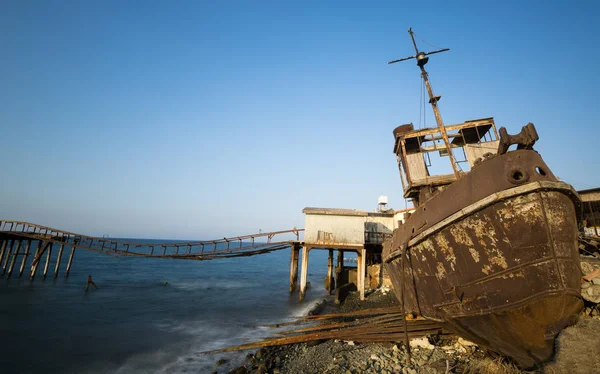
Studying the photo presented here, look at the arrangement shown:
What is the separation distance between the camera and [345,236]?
59.9 feet

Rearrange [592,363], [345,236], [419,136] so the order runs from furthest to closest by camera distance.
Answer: [345,236]
[419,136]
[592,363]

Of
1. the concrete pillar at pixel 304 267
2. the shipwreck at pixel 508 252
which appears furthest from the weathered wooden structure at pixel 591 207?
the concrete pillar at pixel 304 267

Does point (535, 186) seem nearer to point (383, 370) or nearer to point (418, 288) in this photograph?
point (418, 288)

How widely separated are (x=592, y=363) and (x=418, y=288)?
2947mm

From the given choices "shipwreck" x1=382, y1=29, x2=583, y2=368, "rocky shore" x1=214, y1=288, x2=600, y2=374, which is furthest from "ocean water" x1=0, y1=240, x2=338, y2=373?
"shipwreck" x1=382, y1=29, x2=583, y2=368

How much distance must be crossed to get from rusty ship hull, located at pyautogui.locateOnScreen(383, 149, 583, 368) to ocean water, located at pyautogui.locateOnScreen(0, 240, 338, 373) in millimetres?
8128

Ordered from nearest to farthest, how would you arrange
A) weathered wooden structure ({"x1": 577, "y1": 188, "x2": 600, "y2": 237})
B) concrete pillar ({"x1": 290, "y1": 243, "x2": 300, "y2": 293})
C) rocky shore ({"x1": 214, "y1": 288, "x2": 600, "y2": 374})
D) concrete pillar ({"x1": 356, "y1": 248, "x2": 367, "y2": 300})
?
rocky shore ({"x1": 214, "y1": 288, "x2": 600, "y2": 374}) → weathered wooden structure ({"x1": 577, "y1": 188, "x2": 600, "y2": 237}) → concrete pillar ({"x1": 356, "y1": 248, "x2": 367, "y2": 300}) → concrete pillar ({"x1": 290, "y1": 243, "x2": 300, "y2": 293})

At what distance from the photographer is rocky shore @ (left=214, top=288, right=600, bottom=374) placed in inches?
179

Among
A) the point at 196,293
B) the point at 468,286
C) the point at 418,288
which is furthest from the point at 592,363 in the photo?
the point at 196,293

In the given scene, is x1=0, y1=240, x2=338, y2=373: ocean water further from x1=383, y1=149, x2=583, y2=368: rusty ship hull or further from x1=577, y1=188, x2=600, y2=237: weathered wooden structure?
x1=577, y1=188, x2=600, y2=237: weathered wooden structure

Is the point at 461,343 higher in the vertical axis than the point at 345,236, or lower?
lower

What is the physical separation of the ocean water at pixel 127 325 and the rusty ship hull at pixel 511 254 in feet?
26.7

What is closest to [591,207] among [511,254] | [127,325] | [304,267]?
[511,254]

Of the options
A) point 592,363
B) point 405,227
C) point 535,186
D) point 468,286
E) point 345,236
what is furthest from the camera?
point 345,236
